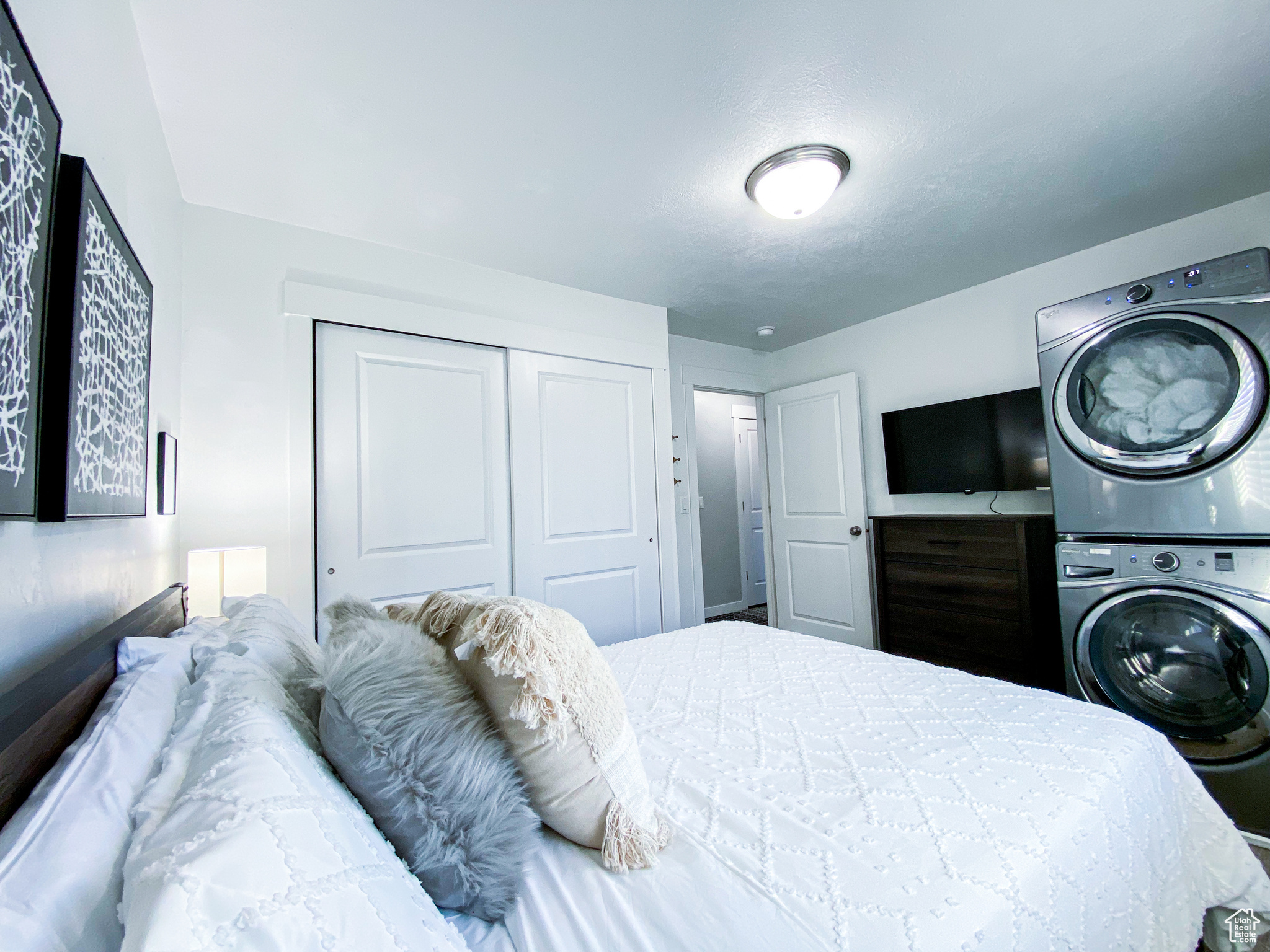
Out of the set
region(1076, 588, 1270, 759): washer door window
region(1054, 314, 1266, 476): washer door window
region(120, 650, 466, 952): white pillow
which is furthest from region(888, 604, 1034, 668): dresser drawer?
region(120, 650, 466, 952): white pillow

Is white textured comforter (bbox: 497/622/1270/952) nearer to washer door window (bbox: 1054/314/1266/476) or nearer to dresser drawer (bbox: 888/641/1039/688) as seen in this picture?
washer door window (bbox: 1054/314/1266/476)

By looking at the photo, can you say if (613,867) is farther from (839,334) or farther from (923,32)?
(839,334)

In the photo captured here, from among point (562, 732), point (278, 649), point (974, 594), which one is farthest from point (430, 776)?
point (974, 594)

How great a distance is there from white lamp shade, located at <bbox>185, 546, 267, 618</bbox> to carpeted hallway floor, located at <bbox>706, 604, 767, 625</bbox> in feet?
12.9

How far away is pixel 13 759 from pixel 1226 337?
3.14 metres

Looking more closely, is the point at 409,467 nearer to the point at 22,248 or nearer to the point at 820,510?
the point at 22,248

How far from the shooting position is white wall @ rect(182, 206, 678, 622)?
2.10 metres

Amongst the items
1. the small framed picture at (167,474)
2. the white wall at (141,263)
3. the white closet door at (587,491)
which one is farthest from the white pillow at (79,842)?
the white closet door at (587,491)

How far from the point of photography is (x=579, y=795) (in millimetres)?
849

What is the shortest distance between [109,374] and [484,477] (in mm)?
1749

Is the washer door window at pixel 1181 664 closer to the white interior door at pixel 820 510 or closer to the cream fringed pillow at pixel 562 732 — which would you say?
the white interior door at pixel 820 510

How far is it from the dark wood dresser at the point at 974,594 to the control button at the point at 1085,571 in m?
0.48

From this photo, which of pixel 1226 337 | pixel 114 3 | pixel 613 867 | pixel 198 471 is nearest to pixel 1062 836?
pixel 613 867

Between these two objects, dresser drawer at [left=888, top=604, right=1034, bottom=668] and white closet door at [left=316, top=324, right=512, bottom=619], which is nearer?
white closet door at [left=316, top=324, right=512, bottom=619]
